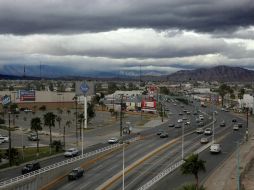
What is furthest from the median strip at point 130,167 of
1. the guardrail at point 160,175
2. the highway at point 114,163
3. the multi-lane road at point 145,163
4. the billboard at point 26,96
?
the billboard at point 26,96

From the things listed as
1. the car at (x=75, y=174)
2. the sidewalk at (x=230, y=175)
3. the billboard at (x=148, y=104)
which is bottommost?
the sidewalk at (x=230, y=175)

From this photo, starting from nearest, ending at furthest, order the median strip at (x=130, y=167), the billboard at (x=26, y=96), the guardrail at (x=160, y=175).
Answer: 1. the guardrail at (x=160, y=175)
2. the median strip at (x=130, y=167)
3. the billboard at (x=26, y=96)

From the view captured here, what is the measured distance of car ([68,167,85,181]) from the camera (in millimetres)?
57272

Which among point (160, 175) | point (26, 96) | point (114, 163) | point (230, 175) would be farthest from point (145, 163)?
point (26, 96)

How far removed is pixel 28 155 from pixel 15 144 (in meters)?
16.8

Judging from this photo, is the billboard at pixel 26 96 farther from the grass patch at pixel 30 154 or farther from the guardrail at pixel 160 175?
the guardrail at pixel 160 175

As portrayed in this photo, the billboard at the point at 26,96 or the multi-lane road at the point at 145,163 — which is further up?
the billboard at the point at 26,96

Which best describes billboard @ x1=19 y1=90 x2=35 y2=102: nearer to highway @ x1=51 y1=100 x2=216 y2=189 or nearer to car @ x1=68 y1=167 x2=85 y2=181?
highway @ x1=51 y1=100 x2=216 y2=189

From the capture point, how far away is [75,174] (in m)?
57.8

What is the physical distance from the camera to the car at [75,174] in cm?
5727

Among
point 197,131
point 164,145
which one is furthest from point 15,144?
point 197,131

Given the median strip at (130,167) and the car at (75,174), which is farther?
the car at (75,174)

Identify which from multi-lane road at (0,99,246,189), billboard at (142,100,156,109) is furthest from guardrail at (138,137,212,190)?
billboard at (142,100,156,109)

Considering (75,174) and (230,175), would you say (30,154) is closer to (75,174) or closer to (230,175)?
(75,174)
